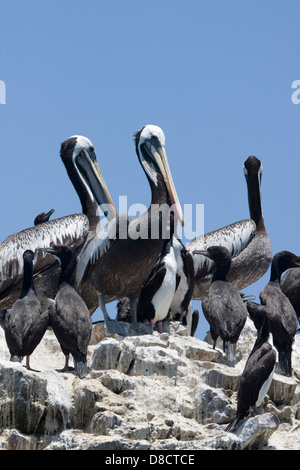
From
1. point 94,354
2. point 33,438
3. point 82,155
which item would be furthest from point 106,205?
point 33,438

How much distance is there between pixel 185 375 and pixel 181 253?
8.68 feet

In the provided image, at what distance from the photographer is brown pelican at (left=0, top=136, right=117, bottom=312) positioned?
16.1m

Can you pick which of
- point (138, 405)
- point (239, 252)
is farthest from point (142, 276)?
point (138, 405)

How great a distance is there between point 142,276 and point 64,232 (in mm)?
1508

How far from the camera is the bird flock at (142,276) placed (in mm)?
13062

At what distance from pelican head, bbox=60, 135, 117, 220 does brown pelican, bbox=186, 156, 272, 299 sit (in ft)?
4.95

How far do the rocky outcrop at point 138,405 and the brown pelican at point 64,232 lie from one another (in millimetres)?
2786

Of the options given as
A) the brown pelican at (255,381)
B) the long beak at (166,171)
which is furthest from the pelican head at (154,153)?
the brown pelican at (255,381)

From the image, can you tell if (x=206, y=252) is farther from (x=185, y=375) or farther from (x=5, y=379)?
(x=5, y=379)

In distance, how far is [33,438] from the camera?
12.1 metres

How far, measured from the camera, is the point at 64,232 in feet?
53.6

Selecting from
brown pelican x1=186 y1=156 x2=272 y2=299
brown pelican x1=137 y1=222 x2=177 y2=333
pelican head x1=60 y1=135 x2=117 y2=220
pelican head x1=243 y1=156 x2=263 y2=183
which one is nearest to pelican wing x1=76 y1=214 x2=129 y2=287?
brown pelican x1=137 y1=222 x2=177 y2=333
